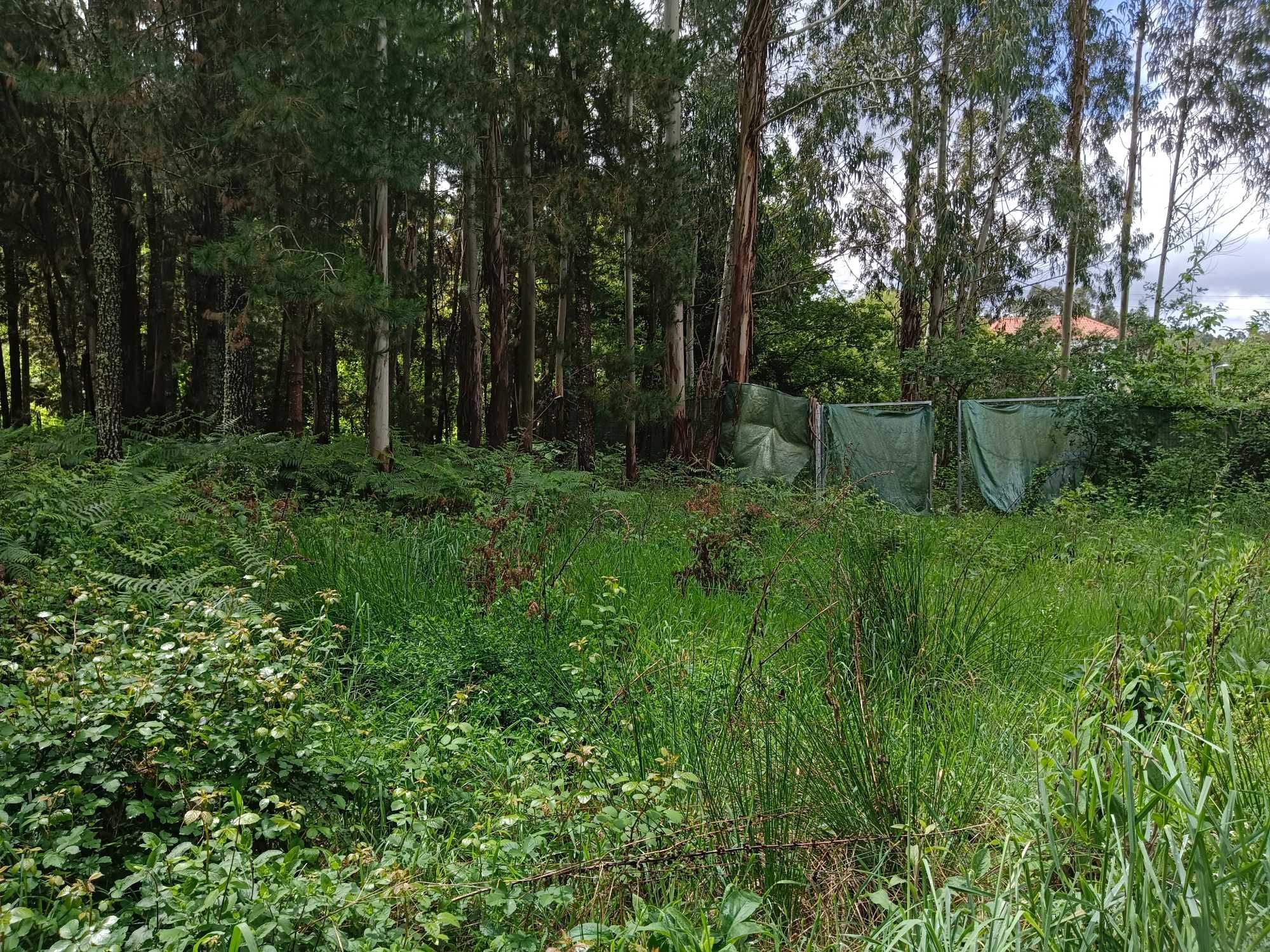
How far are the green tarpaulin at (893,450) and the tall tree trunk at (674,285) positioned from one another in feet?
8.43

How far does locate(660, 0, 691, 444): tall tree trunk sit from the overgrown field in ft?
24.7

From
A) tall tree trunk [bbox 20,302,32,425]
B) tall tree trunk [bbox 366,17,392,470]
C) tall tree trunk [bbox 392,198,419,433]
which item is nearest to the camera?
tall tree trunk [bbox 366,17,392,470]

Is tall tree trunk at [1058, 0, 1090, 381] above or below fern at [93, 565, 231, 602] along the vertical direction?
above

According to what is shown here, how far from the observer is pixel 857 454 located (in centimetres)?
1093

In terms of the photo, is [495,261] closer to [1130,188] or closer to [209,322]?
[209,322]

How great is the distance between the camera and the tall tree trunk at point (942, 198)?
16250 millimetres

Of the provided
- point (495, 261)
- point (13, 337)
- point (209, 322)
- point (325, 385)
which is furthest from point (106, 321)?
point (13, 337)

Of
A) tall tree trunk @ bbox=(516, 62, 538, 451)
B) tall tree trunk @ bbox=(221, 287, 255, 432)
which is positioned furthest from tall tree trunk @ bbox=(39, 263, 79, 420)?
tall tree trunk @ bbox=(516, 62, 538, 451)

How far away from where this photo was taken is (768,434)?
12.3 meters

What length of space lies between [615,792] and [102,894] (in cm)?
135

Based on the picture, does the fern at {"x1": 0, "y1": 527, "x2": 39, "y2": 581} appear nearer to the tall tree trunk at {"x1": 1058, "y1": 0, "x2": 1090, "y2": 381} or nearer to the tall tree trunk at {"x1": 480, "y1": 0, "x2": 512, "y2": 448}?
the tall tree trunk at {"x1": 480, "y1": 0, "x2": 512, "y2": 448}

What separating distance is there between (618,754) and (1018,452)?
9684mm

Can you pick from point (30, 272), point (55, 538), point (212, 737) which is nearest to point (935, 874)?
point (212, 737)

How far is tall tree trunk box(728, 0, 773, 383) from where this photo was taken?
40.5 ft
